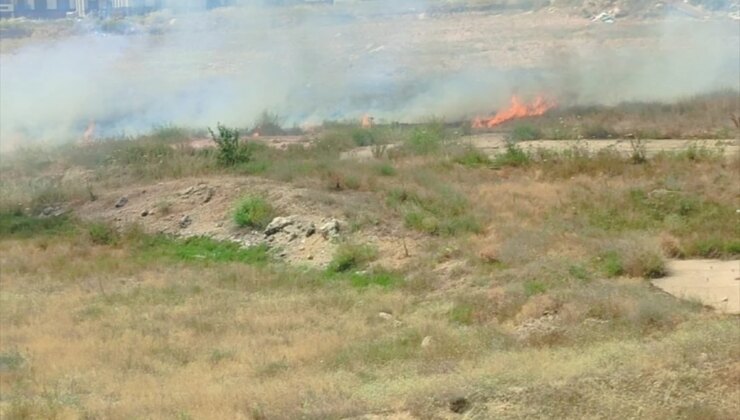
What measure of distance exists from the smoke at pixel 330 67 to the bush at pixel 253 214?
18325 mm

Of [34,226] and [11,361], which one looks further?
[34,226]

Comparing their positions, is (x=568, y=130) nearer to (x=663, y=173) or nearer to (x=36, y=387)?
(x=663, y=173)

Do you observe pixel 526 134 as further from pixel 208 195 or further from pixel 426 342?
pixel 426 342

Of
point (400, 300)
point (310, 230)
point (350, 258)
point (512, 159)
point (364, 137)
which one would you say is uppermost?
point (400, 300)

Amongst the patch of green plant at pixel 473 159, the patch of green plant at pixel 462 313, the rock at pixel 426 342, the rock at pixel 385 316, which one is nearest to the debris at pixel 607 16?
the patch of green plant at pixel 473 159

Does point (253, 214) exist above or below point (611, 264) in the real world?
below

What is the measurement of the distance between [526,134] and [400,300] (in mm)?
17319

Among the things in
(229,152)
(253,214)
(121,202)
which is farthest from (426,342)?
(229,152)

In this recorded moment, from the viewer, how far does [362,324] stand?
13.4 metres

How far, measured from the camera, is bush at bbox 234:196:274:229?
2044 cm

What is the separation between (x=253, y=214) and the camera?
20.5 m

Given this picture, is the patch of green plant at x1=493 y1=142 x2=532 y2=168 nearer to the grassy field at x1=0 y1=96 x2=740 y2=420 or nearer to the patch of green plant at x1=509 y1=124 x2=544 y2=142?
the grassy field at x1=0 y1=96 x2=740 y2=420

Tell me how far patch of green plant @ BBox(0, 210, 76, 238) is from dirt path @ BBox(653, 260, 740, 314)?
12893 mm

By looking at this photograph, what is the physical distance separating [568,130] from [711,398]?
2358cm
